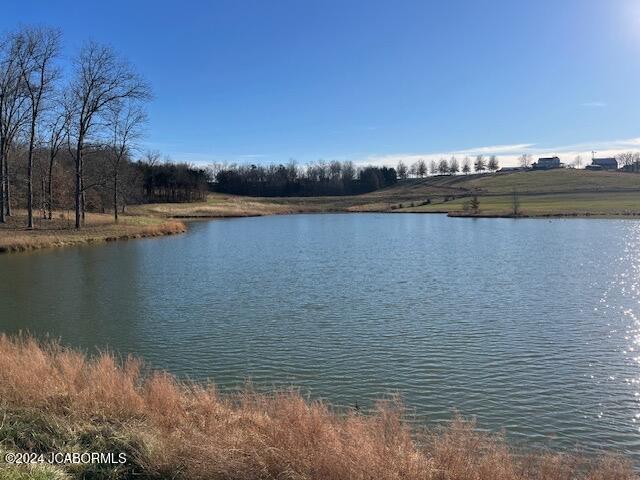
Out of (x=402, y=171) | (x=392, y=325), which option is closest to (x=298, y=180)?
(x=402, y=171)

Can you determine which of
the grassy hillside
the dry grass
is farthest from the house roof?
the dry grass

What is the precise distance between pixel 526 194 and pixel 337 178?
71436 mm

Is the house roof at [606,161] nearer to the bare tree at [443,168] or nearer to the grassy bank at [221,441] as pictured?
the bare tree at [443,168]

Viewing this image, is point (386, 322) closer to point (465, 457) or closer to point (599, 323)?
point (599, 323)

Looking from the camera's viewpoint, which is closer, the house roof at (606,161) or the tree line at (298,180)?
the tree line at (298,180)

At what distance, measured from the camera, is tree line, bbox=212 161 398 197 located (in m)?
155

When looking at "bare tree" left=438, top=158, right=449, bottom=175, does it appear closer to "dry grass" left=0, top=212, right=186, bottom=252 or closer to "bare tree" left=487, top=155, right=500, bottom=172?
"bare tree" left=487, top=155, right=500, bottom=172

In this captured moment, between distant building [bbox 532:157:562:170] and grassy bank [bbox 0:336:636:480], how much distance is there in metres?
190

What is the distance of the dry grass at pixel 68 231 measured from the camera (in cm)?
3491

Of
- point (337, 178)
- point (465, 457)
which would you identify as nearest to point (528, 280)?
point (465, 457)

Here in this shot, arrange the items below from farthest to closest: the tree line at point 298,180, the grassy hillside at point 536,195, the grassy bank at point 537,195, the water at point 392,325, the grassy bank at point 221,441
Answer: the tree line at point 298,180 → the grassy hillside at point 536,195 → the grassy bank at point 537,195 → the water at point 392,325 → the grassy bank at point 221,441

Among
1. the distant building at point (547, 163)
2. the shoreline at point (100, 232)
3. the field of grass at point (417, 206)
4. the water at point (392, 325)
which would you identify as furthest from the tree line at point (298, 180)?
the water at point (392, 325)

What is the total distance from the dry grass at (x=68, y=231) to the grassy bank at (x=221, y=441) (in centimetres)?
2992

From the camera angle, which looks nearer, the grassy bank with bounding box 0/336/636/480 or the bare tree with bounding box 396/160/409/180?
the grassy bank with bounding box 0/336/636/480
